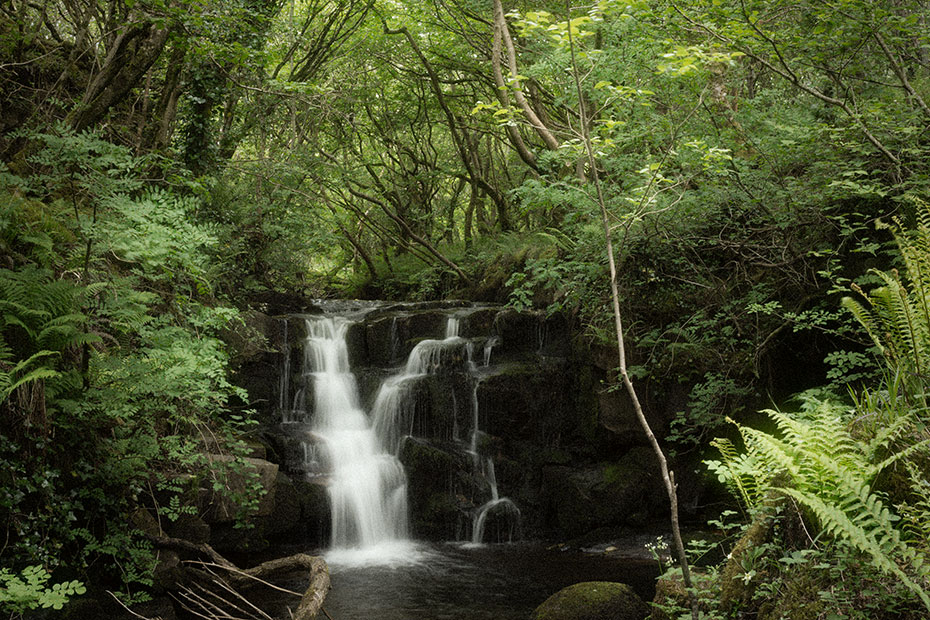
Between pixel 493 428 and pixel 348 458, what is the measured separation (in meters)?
2.61

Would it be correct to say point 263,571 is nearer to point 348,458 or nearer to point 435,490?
point 435,490

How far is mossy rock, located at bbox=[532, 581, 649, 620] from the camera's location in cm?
570

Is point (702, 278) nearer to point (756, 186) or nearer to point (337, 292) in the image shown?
point (756, 186)

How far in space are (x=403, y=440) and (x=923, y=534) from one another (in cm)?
883

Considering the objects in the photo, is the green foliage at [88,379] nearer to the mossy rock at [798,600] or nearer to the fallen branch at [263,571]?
the fallen branch at [263,571]

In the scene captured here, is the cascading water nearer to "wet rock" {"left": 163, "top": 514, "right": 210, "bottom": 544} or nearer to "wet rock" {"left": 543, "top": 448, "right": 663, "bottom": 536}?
"wet rock" {"left": 543, "top": 448, "right": 663, "bottom": 536}

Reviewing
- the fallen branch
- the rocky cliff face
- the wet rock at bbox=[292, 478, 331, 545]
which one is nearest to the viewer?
the fallen branch

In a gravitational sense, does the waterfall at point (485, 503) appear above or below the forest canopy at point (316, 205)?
below

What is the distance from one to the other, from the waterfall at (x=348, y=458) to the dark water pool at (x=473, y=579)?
761 mm

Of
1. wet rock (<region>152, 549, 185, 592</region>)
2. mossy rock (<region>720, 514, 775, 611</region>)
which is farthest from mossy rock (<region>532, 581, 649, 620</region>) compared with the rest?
wet rock (<region>152, 549, 185, 592</region>)

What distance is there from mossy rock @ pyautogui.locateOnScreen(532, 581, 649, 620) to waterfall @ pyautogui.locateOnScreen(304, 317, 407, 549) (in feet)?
14.4

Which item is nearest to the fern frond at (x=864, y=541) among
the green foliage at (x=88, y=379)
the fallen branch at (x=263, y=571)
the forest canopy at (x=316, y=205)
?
the forest canopy at (x=316, y=205)

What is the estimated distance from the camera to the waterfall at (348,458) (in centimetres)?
981

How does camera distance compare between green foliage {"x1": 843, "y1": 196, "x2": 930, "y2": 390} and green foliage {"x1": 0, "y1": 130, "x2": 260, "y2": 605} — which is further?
green foliage {"x1": 0, "y1": 130, "x2": 260, "y2": 605}
